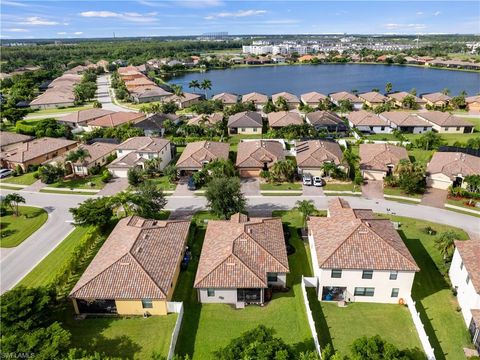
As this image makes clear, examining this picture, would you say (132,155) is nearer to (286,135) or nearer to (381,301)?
(286,135)

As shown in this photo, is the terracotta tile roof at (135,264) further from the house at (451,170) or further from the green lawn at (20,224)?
the house at (451,170)

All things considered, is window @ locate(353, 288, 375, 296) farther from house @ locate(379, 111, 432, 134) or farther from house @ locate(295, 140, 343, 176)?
house @ locate(379, 111, 432, 134)

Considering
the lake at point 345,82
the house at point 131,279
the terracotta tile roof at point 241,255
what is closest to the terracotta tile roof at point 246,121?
the terracotta tile roof at point 241,255

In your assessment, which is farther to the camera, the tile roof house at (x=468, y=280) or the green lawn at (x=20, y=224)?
the green lawn at (x=20, y=224)

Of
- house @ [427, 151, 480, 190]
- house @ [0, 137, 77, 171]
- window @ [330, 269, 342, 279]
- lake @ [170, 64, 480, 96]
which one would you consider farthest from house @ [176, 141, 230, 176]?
lake @ [170, 64, 480, 96]

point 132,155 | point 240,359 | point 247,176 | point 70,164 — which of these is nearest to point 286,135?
point 247,176

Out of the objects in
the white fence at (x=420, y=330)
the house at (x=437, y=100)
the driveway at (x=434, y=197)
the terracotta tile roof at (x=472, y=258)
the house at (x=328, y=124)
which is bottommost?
the white fence at (x=420, y=330)

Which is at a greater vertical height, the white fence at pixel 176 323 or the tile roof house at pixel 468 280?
the tile roof house at pixel 468 280

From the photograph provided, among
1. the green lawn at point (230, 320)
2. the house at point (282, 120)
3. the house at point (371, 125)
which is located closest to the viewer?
the green lawn at point (230, 320)
